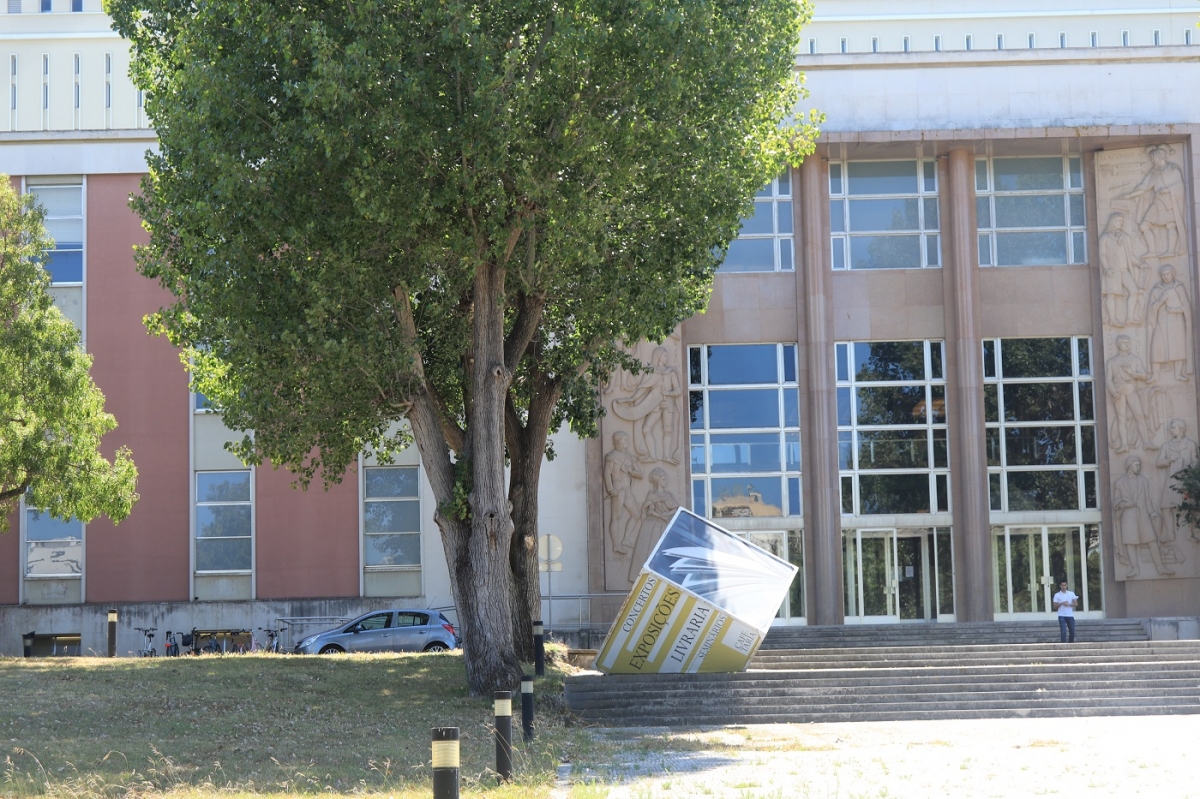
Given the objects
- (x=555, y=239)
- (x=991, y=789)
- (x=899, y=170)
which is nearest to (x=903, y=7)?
(x=899, y=170)

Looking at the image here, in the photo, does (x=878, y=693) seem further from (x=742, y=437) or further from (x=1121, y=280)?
(x=1121, y=280)

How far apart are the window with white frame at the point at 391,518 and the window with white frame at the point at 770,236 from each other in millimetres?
9707

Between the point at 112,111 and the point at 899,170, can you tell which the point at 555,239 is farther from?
the point at 112,111

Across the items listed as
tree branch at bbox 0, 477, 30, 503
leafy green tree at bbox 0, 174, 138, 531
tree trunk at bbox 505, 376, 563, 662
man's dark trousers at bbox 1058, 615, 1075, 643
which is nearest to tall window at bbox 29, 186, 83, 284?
leafy green tree at bbox 0, 174, 138, 531

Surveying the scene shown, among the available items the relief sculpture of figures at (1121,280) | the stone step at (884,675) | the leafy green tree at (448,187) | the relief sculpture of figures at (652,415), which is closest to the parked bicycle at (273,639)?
the relief sculpture of figures at (652,415)

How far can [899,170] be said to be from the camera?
33.0 metres

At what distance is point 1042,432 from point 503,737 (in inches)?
950

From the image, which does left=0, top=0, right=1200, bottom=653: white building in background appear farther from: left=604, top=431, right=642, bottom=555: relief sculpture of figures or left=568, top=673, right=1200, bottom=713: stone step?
left=568, top=673, right=1200, bottom=713: stone step

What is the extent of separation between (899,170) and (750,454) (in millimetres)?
8111

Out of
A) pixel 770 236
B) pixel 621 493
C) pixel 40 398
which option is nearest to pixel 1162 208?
pixel 770 236

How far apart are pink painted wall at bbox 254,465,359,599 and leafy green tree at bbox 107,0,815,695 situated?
12.6 metres

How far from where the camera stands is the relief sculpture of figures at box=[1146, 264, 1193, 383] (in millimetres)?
31453

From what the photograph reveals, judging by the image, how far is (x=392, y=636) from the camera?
→ 92.0 ft

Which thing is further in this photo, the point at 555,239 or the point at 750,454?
the point at 750,454
